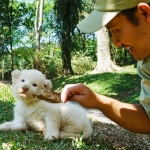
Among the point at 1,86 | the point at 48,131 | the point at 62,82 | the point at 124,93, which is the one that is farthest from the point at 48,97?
the point at 62,82

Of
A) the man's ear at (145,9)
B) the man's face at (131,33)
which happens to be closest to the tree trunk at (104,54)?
the man's face at (131,33)

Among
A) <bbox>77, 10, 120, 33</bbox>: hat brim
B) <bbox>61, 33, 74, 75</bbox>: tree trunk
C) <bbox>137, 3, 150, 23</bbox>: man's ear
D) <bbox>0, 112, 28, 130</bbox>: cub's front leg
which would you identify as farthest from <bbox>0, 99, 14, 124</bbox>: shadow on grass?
<bbox>61, 33, 74, 75</bbox>: tree trunk

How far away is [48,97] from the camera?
9.42 feet

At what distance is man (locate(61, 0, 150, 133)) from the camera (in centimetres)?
192

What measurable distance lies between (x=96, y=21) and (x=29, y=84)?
1449mm

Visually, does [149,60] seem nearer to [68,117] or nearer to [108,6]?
[108,6]

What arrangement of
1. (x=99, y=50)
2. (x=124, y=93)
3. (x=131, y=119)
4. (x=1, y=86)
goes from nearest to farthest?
(x=131, y=119)
(x=1, y=86)
(x=124, y=93)
(x=99, y=50)

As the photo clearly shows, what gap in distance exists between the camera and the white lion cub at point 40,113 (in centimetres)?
320

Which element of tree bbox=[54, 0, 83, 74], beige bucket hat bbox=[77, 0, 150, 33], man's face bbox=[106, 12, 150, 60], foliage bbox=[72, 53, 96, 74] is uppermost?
tree bbox=[54, 0, 83, 74]

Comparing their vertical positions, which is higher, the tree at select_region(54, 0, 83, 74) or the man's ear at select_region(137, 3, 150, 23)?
the tree at select_region(54, 0, 83, 74)

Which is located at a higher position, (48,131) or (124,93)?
(48,131)

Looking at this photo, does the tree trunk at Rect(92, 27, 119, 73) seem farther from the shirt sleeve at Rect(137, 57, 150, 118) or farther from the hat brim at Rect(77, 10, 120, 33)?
the hat brim at Rect(77, 10, 120, 33)

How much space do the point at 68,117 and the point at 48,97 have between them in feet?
1.73

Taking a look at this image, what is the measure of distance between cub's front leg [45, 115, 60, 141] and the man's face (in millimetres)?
1380
